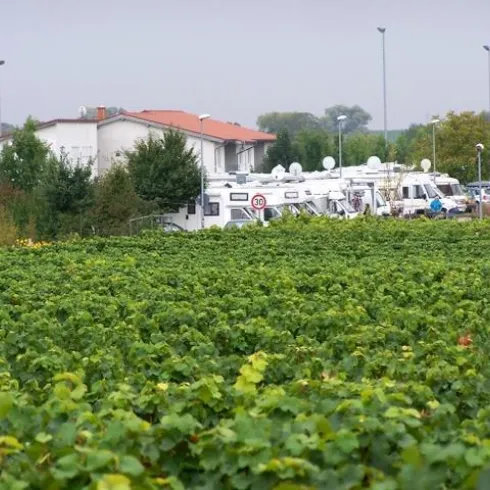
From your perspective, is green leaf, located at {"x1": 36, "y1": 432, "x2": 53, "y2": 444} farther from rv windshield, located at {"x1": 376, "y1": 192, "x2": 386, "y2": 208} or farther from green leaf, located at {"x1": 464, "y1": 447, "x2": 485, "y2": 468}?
rv windshield, located at {"x1": 376, "y1": 192, "x2": 386, "y2": 208}

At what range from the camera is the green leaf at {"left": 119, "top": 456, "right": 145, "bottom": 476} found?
541 centimetres

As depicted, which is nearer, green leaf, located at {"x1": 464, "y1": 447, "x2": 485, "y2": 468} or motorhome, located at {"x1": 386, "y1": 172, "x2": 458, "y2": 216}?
green leaf, located at {"x1": 464, "y1": 447, "x2": 485, "y2": 468}

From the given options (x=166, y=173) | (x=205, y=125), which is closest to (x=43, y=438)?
(x=166, y=173)

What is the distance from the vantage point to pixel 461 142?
79500mm

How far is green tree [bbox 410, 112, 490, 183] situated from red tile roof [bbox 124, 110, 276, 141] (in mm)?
10644

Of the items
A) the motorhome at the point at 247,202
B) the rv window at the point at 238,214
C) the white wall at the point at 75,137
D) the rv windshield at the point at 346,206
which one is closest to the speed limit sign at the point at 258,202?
the motorhome at the point at 247,202

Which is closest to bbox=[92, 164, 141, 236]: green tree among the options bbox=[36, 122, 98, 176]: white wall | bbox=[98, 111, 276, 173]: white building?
bbox=[98, 111, 276, 173]: white building

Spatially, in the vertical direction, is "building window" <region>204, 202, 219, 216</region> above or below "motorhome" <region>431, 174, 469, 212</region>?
below

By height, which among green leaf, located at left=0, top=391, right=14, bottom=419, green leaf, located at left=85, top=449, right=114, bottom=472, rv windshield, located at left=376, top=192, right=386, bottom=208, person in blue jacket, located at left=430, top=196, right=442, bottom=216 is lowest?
green leaf, located at left=85, top=449, right=114, bottom=472

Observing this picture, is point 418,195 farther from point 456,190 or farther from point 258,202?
point 258,202

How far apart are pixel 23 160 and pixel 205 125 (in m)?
20.8

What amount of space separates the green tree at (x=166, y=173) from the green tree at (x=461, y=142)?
30421 millimetres

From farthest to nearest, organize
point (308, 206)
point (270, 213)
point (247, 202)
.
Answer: point (308, 206), point (270, 213), point (247, 202)

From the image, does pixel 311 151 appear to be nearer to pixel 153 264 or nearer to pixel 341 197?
pixel 341 197
